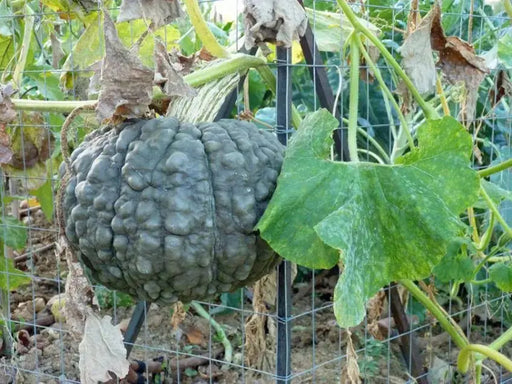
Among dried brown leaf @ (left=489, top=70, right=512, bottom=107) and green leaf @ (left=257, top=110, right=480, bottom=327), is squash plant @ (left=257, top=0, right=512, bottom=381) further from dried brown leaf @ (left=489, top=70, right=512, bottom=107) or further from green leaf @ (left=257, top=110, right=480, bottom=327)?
dried brown leaf @ (left=489, top=70, right=512, bottom=107)

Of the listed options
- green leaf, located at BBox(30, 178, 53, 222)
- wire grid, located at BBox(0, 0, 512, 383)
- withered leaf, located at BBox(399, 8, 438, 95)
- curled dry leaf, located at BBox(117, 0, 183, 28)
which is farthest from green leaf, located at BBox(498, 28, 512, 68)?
green leaf, located at BBox(30, 178, 53, 222)

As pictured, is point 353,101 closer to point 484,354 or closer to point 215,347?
point 484,354

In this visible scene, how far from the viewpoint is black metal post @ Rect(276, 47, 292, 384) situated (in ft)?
4.42

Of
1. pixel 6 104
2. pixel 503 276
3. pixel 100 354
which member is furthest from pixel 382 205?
pixel 503 276

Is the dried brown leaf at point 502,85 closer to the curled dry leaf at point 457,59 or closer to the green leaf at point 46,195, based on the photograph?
the curled dry leaf at point 457,59

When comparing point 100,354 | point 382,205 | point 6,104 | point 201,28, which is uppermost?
point 201,28

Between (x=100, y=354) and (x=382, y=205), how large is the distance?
1.61 feet

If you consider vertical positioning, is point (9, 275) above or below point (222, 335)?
above

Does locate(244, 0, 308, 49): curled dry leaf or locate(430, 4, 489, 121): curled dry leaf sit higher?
locate(244, 0, 308, 49): curled dry leaf

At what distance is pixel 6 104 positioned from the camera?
1.17 m

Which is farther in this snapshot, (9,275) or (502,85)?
(9,275)

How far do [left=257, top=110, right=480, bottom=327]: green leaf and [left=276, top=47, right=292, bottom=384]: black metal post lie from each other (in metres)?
0.26

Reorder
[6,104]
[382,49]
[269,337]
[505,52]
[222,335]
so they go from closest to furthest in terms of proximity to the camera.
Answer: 1. [6,104]
2. [382,49]
3. [505,52]
4. [269,337]
5. [222,335]

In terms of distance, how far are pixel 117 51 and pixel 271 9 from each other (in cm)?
24
